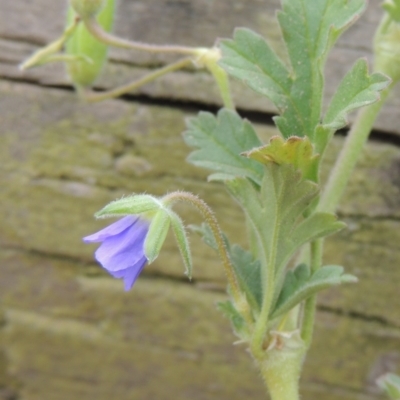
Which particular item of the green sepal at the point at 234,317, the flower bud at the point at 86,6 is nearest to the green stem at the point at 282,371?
the green sepal at the point at 234,317

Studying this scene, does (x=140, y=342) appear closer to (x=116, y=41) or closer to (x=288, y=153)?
(x=116, y=41)

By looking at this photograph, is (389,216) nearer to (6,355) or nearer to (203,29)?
(203,29)

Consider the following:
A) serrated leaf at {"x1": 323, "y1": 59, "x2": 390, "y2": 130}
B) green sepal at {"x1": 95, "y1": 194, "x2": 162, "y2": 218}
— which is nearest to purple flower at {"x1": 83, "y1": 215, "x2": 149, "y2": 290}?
green sepal at {"x1": 95, "y1": 194, "x2": 162, "y2": 218}

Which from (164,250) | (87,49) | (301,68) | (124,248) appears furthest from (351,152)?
(164,250)

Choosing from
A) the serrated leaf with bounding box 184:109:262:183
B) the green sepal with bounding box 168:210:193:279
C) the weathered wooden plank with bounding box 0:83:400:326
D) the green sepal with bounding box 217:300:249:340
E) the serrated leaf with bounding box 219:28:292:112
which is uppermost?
the serrated leaf with bounding box 219:28:292:112

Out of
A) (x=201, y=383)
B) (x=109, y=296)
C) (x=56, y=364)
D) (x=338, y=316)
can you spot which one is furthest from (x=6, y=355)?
(x=338, y=316)

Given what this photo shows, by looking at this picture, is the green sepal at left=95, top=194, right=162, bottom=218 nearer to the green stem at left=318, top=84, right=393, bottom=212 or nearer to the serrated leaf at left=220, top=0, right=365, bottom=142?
the serrated leaf at left=220, top=0, right=365, bottom=142

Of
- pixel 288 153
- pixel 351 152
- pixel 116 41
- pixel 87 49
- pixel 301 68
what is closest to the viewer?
pixel 288 153
